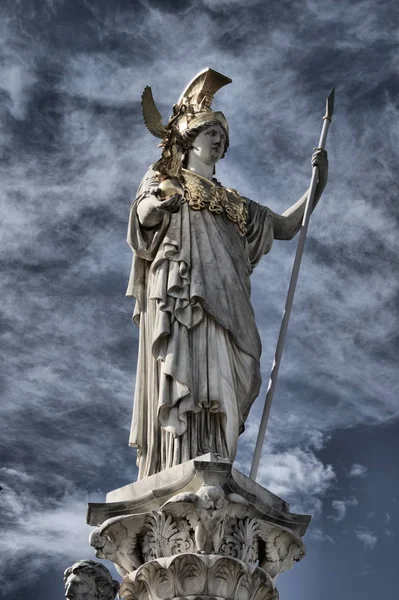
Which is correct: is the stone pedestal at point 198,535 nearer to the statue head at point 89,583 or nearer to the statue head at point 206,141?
the statue head at point 89,583

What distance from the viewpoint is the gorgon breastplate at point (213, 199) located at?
595 inches

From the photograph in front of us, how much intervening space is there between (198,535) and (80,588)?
1487mm

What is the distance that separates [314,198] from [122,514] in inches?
239

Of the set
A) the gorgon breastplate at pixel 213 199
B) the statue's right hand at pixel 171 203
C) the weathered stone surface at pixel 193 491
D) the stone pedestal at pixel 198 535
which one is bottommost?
the stone pedestal at pixel 198 535

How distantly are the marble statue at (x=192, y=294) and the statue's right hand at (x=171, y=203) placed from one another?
0.7 inches

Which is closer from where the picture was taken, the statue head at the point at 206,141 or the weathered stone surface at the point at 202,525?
the weathered stone surface at the point at 202,525

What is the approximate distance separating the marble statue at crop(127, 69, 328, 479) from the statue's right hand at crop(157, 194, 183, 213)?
2 cm

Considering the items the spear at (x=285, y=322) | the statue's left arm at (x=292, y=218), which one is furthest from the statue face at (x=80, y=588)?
the statue's left arm at (x=292, y=218)

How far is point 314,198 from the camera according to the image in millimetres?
16297

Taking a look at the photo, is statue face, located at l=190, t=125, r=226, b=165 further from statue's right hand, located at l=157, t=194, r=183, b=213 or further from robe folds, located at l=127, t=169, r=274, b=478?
statue's right hand, located at l=157, t=194, r=183, b=213

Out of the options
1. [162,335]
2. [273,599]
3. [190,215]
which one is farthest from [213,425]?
[190,215]

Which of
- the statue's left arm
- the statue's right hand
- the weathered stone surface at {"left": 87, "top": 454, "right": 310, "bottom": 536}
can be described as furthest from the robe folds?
the statue's left arm

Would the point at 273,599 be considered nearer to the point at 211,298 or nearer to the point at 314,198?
the point at 211,298

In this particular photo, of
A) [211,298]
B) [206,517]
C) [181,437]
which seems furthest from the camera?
[211,298]
